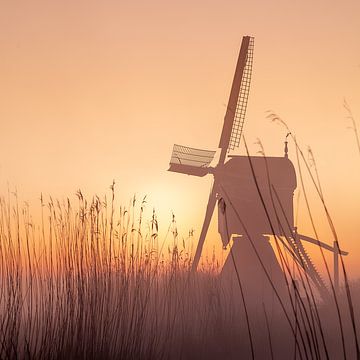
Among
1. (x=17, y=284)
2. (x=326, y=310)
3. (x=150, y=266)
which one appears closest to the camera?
(x=17, y=284)

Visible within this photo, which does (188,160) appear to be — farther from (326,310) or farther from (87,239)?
(87,239)

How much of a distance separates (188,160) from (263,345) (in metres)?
7.19

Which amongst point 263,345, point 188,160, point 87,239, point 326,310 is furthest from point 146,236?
point 188,160

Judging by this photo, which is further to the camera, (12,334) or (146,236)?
(146,236)

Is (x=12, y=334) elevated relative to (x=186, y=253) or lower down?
lower down

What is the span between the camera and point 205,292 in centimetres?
863

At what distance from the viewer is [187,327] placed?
744 centimetres

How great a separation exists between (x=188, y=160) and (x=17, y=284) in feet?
30.8

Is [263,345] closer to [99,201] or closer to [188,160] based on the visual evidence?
[99,201]

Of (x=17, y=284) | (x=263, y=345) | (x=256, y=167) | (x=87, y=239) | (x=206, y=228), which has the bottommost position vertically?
(x=263, y=345)

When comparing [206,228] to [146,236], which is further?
[206,228]

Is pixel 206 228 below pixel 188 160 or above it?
below

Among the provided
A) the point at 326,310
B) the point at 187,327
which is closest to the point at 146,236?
the point at 187,327

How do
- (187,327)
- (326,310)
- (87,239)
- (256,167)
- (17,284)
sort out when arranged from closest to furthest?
(17,284), (87,239), (187,327), (326,310), (256,167)
